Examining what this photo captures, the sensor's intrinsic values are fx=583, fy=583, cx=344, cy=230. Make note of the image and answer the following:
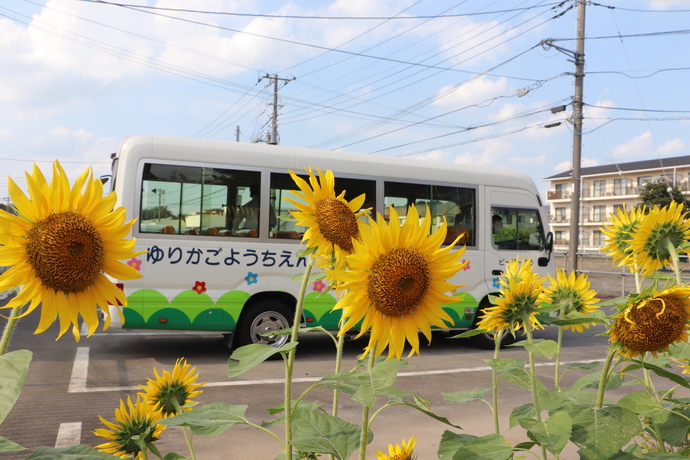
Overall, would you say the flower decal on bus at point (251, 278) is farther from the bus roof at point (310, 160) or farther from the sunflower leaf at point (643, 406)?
the sunflower leaf at point (643, 406)

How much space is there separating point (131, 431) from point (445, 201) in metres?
7.88

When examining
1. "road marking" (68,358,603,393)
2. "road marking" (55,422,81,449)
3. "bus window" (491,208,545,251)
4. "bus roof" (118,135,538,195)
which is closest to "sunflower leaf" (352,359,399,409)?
"road marking" (55,422,81,449)

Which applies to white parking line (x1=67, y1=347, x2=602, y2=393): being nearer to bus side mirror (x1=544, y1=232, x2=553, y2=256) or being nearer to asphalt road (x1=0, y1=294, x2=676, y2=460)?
asphalt road (x1=0, y1=294, x2=676, y2=460)

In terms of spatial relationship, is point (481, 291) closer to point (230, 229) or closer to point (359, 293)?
point (230, 229)

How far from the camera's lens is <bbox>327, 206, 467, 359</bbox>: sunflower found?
1001mm

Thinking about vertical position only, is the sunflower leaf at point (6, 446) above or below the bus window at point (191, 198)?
below

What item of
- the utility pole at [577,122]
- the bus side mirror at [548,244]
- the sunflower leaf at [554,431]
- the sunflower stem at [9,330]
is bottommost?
the sunflower leaf at [554,431]

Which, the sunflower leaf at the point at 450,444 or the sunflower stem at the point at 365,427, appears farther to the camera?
the sunflower leaf at the point at 450,444

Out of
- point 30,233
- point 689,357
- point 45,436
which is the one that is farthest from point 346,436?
point 45,436

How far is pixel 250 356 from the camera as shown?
112 cm

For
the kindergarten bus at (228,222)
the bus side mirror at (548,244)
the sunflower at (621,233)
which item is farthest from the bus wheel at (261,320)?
the sunflower at (621,233)

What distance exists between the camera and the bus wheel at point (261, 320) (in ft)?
25.0

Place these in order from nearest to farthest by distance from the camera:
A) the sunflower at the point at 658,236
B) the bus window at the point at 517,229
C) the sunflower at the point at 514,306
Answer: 1. the sunflower at the point at 514,306
2. the sunflower at the point at 658,236
3. the bus window at the point at 517,229

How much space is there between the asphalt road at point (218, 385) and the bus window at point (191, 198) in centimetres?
173
